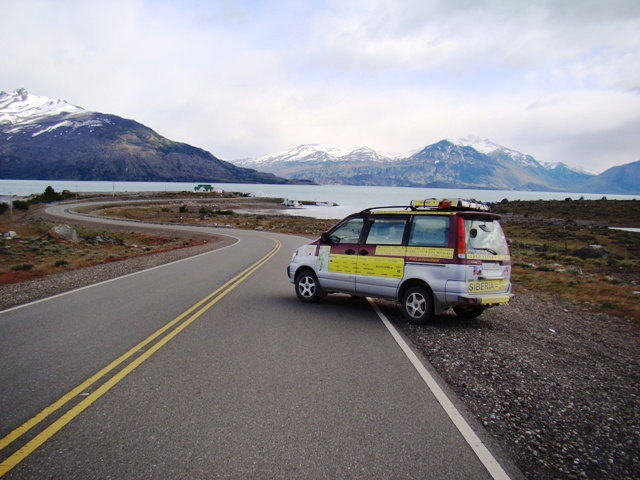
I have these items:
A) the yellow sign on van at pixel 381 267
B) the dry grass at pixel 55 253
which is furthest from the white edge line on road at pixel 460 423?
the dry grass at pixel 55 253

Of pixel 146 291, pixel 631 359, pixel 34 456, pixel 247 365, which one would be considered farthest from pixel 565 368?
pixel 146 291

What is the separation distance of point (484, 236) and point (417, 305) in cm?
168

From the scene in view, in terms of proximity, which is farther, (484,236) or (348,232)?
(348,232)

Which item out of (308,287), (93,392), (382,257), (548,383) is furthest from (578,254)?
(93,392)

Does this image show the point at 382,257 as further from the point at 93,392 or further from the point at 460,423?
the point at 93,392

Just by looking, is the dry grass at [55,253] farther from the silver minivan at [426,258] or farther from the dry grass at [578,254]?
the dry grass at [578,254]

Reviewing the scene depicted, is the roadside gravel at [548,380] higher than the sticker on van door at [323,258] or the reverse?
the reverse

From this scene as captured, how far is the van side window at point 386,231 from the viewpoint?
8.59 meters

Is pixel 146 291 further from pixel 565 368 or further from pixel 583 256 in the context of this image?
pixel 583 256

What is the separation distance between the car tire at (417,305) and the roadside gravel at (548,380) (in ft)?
0.62

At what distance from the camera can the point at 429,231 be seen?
8.15m

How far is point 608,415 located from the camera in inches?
182

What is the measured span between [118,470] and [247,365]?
2.42m

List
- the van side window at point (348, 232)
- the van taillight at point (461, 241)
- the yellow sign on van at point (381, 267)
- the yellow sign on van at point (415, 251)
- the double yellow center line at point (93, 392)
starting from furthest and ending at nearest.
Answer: the van side window at point (348, 232) → the yellow sign on van at point (381, 267) → the yellow sign on van at point (415, 251) → the van taillight at point (461, 241) → the double yellow center line at point (93, 392)
